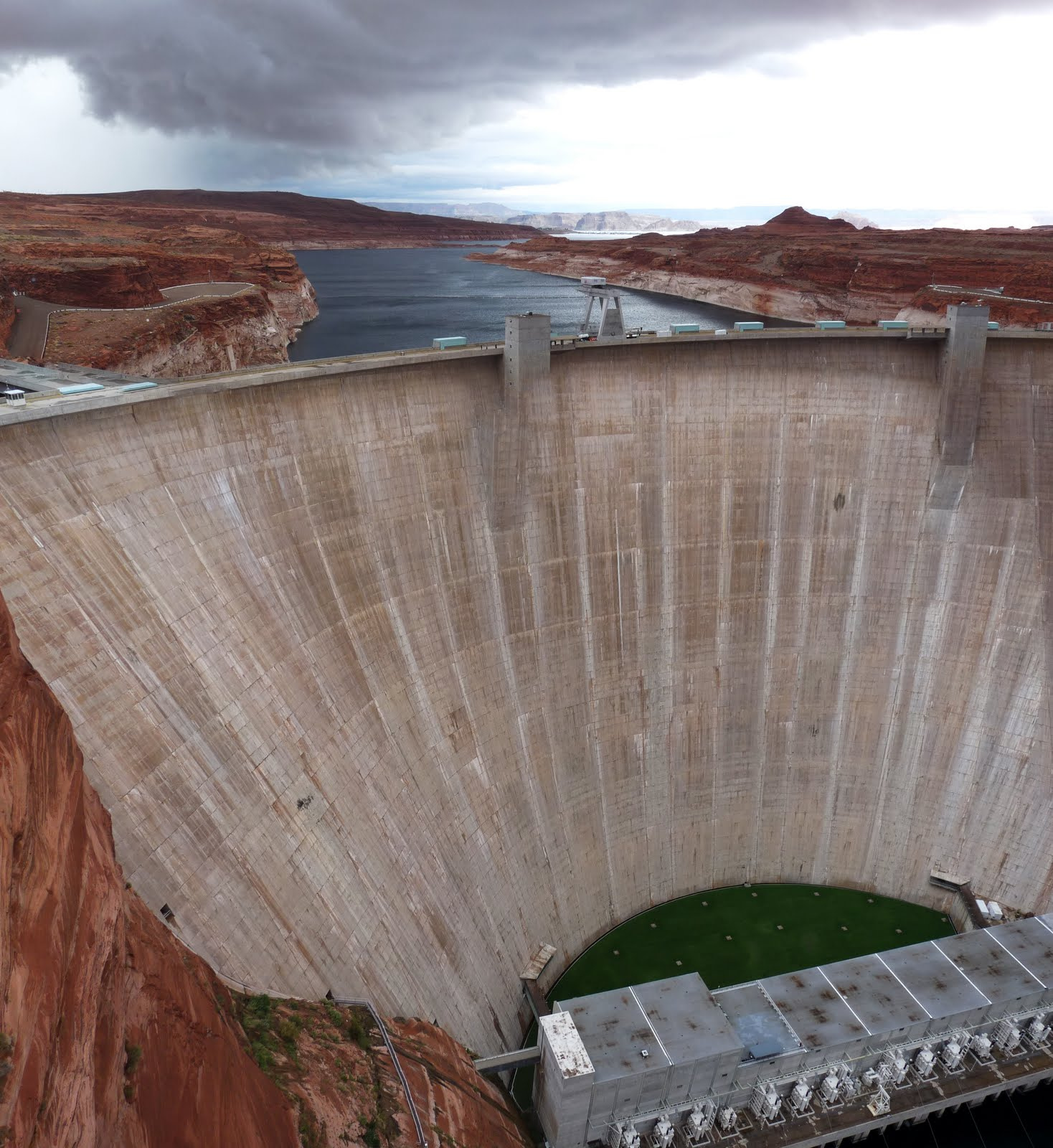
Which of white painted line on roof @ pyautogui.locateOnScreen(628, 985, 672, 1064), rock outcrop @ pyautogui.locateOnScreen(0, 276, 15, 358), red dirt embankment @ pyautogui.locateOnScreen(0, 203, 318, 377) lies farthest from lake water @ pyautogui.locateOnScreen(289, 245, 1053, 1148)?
rock outcrop @ pyautogui.locateOnScreen(0, 276, 15, 358)

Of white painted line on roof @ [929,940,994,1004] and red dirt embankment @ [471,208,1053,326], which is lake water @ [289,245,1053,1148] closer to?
red dirt embankment @ [471,208,1053,326]

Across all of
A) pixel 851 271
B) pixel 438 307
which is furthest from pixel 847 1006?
pixel 438 307

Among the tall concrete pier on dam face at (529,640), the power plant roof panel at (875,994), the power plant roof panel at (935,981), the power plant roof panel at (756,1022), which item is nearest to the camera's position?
the tall concrete pier on dam face at (529,640)

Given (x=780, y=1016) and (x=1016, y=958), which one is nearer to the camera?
(x=780, y=1016)

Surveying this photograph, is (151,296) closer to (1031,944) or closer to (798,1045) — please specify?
(798,1045)

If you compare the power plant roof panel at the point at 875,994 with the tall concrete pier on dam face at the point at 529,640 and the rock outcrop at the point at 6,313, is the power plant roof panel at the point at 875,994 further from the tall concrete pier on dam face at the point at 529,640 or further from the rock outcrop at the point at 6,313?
the rock outcrop at the point at 6,313

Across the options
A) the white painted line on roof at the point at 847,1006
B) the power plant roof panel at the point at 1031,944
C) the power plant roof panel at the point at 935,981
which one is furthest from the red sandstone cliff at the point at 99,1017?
the power plant roof panel at the point at 1031,944
